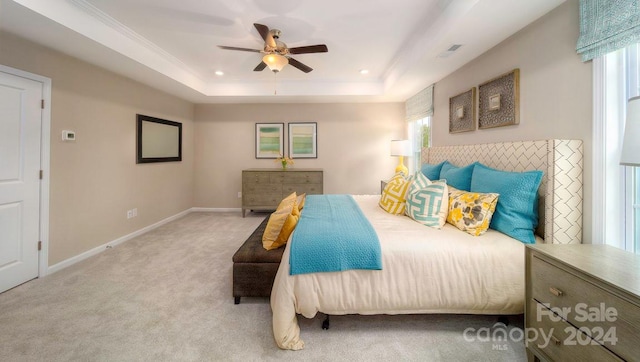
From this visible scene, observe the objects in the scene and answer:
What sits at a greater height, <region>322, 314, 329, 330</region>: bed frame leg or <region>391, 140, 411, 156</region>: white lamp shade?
<region>391, 140, 411, 156</region>: white lamp shade

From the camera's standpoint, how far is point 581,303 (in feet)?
3.60

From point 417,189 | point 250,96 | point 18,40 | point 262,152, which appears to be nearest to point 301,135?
point 262,152

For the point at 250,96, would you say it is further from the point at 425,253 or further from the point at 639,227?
the point at 639,227

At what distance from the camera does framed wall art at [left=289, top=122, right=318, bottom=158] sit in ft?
16.8

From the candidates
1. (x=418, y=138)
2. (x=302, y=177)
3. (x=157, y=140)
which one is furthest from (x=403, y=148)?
(x=157, y=140)

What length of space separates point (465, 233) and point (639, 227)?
3.05ft

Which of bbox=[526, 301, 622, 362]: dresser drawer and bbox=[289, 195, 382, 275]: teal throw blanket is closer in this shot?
bbox=[526, 301, 622, 362]: dresser drawer

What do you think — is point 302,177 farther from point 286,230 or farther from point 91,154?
point 91,154

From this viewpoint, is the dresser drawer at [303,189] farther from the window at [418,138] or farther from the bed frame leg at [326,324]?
the bed frame leg at [326,324]

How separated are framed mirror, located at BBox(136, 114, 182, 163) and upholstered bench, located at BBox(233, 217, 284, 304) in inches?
116

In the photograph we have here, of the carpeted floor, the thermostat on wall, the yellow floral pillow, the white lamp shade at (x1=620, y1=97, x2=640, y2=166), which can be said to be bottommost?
the carpeted floor

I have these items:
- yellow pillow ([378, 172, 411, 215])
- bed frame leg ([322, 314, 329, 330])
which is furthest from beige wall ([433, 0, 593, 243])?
bed frame leg ([322, 314, 329, 330])

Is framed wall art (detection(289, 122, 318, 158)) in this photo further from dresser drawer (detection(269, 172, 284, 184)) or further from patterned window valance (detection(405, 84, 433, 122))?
patterned window valance (detection(405, 84, 433, 122))

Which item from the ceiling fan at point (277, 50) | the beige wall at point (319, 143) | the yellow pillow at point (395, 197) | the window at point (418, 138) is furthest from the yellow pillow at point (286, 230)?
the beige wall at point (319, 143)
